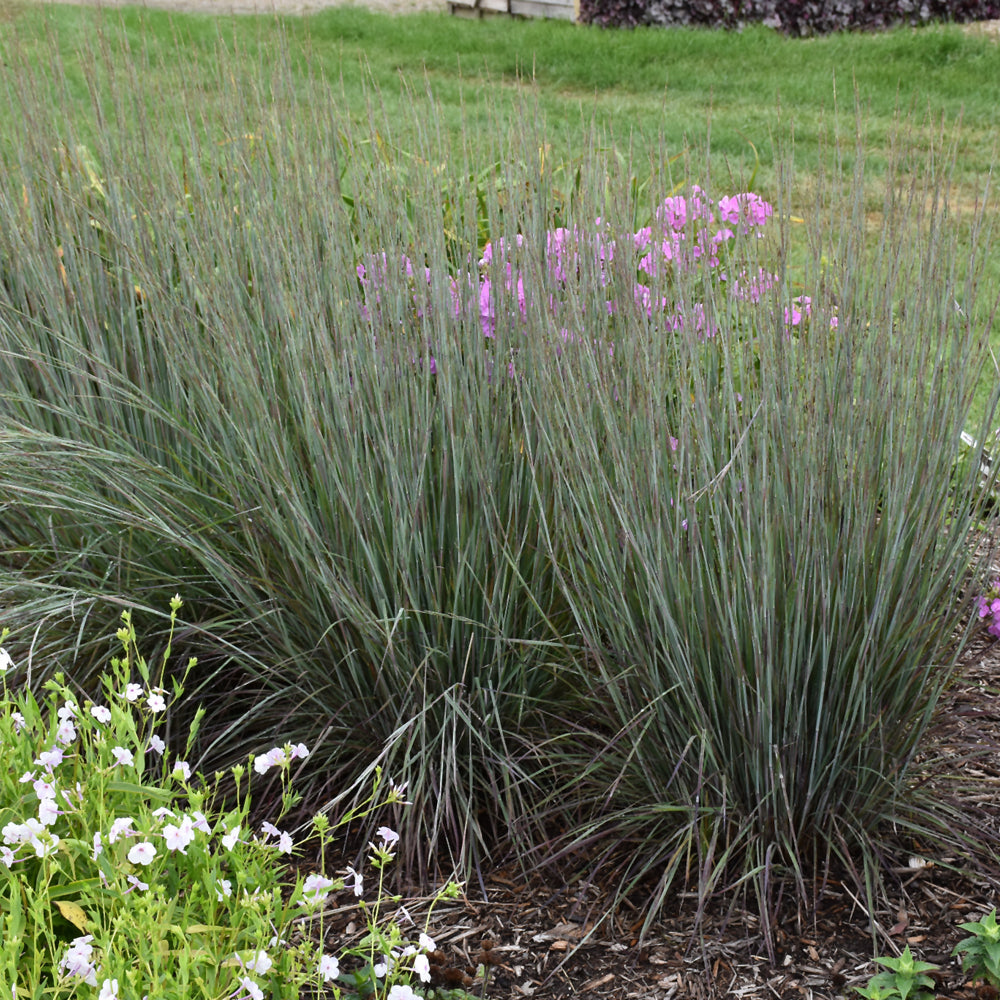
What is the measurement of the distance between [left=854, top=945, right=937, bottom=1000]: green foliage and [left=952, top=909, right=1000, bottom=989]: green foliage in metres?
0.06

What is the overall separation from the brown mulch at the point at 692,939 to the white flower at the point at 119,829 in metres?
0.50

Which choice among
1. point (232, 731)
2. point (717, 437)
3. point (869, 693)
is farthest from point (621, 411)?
A: point (232, 731)

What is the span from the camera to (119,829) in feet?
5.01

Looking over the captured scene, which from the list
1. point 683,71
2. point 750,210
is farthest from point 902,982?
point 683,71

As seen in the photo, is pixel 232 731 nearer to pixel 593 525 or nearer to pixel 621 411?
pixel 593 525

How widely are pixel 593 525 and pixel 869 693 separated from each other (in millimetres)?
547

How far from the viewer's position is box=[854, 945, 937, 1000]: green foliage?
5.62 feet

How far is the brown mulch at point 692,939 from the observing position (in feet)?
6.21

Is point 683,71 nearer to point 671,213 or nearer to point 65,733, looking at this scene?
point 671,213

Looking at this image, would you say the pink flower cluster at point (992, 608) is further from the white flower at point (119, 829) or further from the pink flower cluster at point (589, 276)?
the white flower at point (119, 829)

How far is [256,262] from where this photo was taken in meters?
2.42

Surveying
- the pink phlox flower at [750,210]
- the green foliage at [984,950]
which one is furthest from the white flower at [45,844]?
the pink phlox flower at [750,210]

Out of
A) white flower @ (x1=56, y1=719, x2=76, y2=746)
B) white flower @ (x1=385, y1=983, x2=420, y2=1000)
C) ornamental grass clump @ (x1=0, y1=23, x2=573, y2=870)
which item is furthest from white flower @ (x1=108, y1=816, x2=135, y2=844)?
Result: ornamental grass clump @ (x1=0, y1=23, x2=573, y2=870)

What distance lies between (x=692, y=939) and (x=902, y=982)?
34 centimetres
